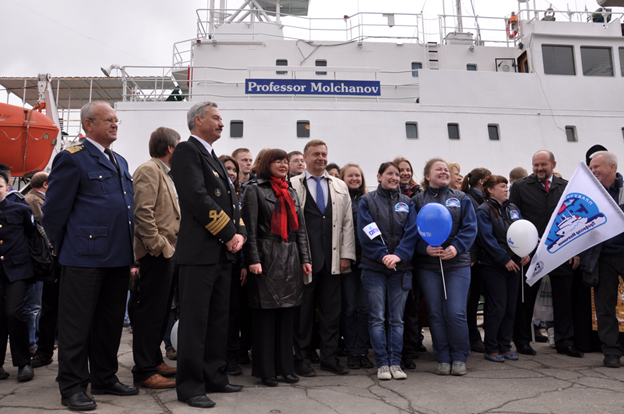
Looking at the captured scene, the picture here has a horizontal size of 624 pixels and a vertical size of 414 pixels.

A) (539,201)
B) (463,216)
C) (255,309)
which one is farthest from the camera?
(539,201)

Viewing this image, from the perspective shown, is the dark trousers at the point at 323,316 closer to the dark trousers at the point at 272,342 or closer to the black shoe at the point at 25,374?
the dark trousers at the point at 272,342

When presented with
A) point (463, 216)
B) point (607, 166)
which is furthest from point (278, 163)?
point (607, 166)

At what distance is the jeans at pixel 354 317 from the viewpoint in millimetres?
3850

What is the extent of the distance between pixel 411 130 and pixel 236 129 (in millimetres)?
4488

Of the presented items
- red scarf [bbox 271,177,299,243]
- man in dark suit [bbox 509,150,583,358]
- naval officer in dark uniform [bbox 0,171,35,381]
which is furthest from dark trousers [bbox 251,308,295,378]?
man in dark suit [bbox 509,150,583,358]

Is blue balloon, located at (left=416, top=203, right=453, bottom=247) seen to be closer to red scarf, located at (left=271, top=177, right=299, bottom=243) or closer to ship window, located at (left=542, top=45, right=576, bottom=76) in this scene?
red scarf, located at (left=271, top=177, right=299, bottom=243)

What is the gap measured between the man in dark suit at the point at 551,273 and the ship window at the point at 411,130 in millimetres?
6612

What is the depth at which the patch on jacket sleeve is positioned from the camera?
9.10ft

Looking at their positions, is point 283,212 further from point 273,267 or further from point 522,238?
Answer: point 522,238

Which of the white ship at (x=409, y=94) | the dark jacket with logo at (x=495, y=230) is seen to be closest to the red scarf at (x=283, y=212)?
the dark jacket with logo at (x=495, y=230)

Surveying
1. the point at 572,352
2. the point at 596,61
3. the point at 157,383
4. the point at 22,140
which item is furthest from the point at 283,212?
the point at 596,61

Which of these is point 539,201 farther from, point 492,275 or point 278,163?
point 278,163

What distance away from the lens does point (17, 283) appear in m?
3.46

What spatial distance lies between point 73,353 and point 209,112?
1.77 metres
